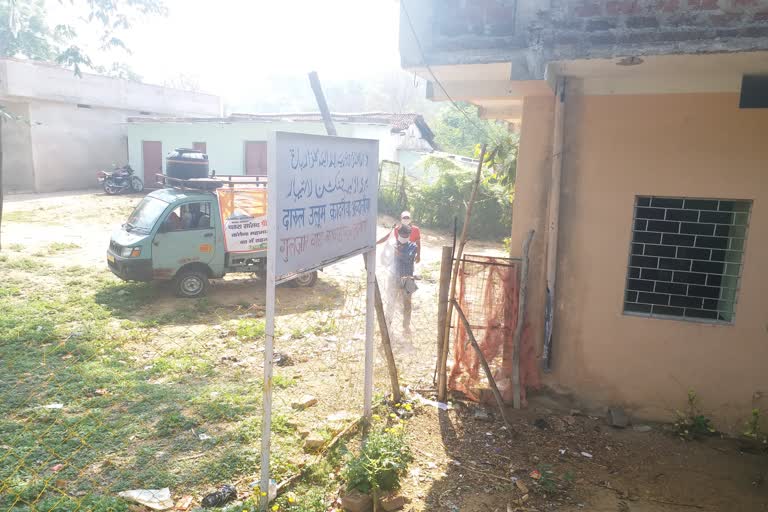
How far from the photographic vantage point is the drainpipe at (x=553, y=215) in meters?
5.12

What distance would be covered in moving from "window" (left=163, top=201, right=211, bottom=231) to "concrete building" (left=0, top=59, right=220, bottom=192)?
13749mm

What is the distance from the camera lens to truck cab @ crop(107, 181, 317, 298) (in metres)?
8.50

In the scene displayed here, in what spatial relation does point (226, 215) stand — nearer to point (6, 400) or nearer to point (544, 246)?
point (6, 400)

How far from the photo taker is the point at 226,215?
9.09m

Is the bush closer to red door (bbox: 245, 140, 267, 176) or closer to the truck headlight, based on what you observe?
red door (bbox: 245, 140, 267, 176)

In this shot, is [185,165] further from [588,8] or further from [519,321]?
[588,8]

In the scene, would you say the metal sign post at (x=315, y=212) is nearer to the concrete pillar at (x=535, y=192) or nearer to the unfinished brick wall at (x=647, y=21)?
the concrete pillar at (x=535, y=192)

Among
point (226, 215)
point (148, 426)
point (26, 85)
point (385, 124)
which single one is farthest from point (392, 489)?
point (26, 85)

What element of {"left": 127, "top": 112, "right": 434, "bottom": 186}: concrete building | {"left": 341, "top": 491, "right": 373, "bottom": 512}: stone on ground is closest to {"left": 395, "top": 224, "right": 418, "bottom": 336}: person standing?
{"left": 341, "top": 491, "right": 373, "bottom": 512}: stone on ground

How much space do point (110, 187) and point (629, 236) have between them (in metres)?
19.4

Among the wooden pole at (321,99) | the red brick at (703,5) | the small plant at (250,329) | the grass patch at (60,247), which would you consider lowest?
the small plant at (250,329)

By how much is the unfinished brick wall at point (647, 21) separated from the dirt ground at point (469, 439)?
324 cm

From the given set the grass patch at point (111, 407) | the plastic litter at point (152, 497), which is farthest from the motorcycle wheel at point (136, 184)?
the plastic litter at point (152, 497)

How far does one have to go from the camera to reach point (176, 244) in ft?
→ 28.5
